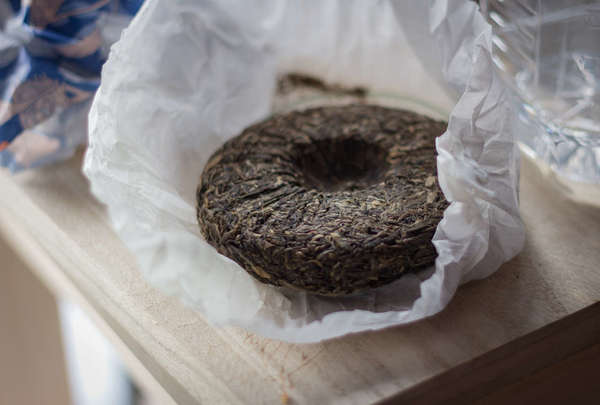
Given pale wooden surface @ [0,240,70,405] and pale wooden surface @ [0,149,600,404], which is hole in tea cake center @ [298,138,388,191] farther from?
pale wooden surface @ [0,240,70,405]

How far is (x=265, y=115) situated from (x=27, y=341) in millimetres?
538

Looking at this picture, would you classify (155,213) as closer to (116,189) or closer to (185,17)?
(116,189)

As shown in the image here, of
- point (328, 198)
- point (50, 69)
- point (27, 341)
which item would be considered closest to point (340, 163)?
point (328, 198)

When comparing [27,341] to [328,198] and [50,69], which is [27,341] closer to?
[50,69]

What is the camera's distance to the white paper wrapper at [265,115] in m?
0.44

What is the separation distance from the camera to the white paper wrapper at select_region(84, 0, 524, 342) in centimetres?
44

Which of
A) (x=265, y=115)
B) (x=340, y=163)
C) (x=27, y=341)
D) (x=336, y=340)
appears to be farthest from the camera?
(x=27, y=341)

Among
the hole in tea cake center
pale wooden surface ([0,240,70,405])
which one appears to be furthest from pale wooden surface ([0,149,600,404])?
pale wooden surface ([0,240,70,405])

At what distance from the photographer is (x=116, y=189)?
480 millimetres

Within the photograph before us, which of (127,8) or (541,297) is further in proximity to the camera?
(127,8)

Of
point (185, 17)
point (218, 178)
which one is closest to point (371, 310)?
point (218, 178)

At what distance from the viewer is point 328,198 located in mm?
517

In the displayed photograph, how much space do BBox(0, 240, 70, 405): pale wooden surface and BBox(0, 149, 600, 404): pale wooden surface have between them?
1.26 feet

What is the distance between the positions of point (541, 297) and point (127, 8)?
1.55ft
